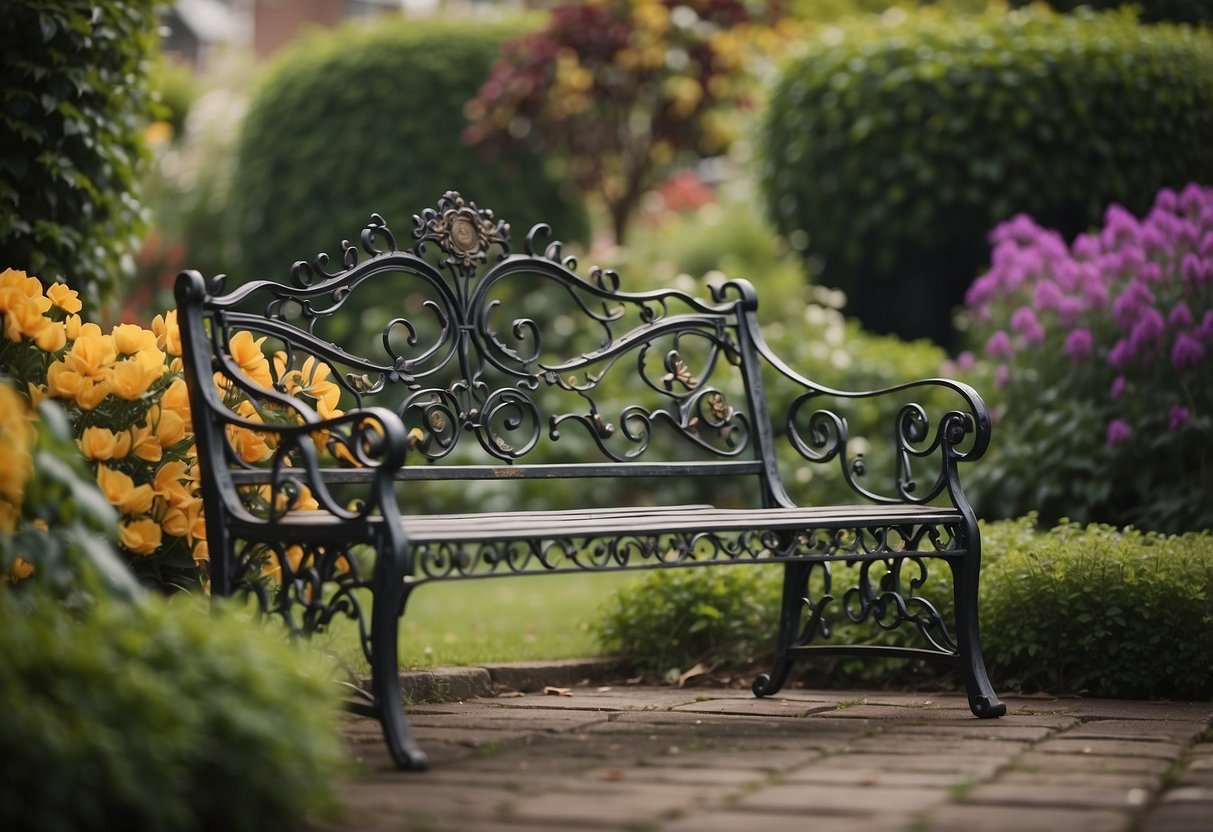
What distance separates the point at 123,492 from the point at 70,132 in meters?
1.60

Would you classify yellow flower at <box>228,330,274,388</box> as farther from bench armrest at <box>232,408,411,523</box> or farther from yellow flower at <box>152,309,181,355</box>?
bench armrest at <box>232,408,411,523</box>

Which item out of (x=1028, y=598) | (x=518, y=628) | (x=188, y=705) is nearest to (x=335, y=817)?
(x=188, y=705)

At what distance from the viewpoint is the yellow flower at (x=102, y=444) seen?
135 inches

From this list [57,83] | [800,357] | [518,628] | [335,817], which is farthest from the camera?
[800,357]

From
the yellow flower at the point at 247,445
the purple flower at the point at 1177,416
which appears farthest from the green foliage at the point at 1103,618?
the yellow flower at the point at 247,445

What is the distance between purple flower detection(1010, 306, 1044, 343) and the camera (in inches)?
235

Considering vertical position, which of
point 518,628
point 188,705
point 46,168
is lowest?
point 518,628

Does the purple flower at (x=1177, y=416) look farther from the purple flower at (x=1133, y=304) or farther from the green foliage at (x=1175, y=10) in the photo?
the green foliage at (x=1175, y=10)

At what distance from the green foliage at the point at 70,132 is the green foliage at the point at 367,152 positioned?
360cm

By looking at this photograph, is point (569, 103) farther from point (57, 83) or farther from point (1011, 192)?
point (57, 83)

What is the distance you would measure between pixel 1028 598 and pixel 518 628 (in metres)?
2.05

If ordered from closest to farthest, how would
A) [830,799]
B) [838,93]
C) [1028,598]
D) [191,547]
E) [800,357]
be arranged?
[830,799]
[191,547]
[1028,598]
[800,357]
[838,93]

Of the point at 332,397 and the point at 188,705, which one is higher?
the point at 332,397

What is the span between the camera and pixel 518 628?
18.2 feet
